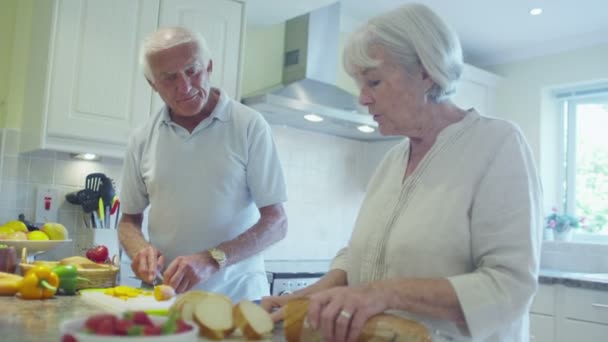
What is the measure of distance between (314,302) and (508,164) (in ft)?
1.26

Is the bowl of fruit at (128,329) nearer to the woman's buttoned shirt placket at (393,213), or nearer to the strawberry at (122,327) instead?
the strawberry at (122,327)

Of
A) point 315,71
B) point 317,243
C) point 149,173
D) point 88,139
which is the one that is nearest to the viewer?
point 149,173

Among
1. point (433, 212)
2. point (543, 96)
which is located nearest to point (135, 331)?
point (433, 212)

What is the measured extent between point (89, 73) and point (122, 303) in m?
1.35

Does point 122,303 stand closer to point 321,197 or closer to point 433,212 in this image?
point 433,212

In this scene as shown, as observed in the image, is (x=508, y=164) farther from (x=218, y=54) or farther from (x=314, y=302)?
Result: (x=218, y=54)

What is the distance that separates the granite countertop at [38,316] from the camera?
2.73 ft

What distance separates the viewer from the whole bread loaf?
29.0 inches

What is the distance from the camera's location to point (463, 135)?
3.40 feet

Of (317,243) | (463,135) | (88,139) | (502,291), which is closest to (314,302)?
(502,291)

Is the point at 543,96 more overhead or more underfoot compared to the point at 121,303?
more overhead

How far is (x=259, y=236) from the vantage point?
149cm

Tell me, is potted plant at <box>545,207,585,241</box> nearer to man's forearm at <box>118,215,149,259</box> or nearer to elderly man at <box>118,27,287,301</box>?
elderly man at <box>118,27,287,301</box>

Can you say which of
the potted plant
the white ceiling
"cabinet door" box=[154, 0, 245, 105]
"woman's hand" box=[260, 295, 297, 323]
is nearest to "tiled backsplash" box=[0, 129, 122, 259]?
"cabinet door" box=[154, 0, 245, 105]
